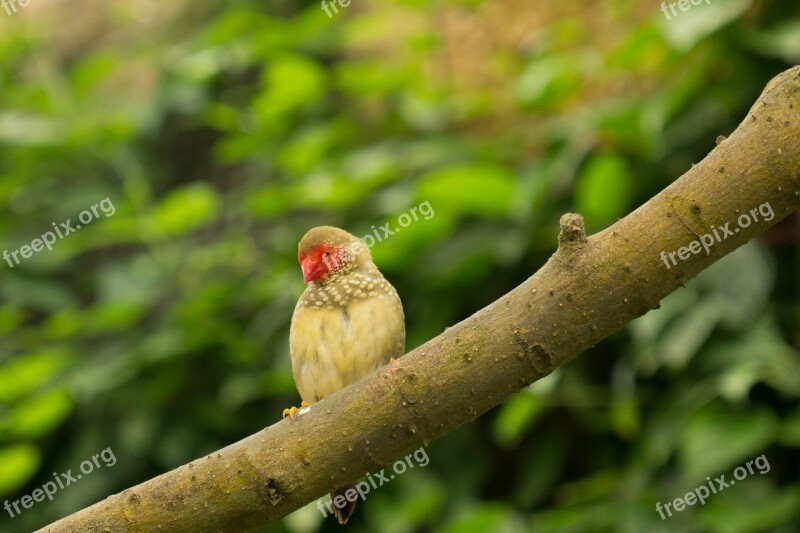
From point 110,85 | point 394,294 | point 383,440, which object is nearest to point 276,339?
point 394,294

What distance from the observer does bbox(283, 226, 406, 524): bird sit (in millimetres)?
2453

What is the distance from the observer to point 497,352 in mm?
1875

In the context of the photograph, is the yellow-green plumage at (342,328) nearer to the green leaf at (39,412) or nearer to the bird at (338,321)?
the bird at (338,321)

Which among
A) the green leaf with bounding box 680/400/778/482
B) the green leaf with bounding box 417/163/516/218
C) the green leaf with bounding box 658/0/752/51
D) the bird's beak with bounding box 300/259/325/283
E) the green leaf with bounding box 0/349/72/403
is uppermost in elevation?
the green leaf with bounding box 658/0/752/51

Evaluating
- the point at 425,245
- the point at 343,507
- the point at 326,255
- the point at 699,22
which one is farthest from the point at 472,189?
the point at 343,507

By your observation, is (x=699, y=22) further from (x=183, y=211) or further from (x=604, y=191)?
(x=183, y=211)

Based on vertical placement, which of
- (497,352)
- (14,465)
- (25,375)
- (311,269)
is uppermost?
(25,375)

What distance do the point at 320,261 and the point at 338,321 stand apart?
0.16 m

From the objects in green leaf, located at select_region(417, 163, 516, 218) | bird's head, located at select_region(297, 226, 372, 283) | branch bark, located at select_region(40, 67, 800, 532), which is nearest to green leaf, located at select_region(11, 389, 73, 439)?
green leaf, located at select_region(417, 163, 516, 218)

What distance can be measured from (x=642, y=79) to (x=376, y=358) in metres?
2.78

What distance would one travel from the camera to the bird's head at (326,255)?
2498 mm

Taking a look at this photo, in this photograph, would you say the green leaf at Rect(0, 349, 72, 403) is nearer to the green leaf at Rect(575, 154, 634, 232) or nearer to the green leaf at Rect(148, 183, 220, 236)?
the green leaf at Rect(148, 183, 220, 236)

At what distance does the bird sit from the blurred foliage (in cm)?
122

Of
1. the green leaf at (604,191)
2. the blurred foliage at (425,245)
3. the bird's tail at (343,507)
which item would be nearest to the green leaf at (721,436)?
the blurred foliage at (425,245)
